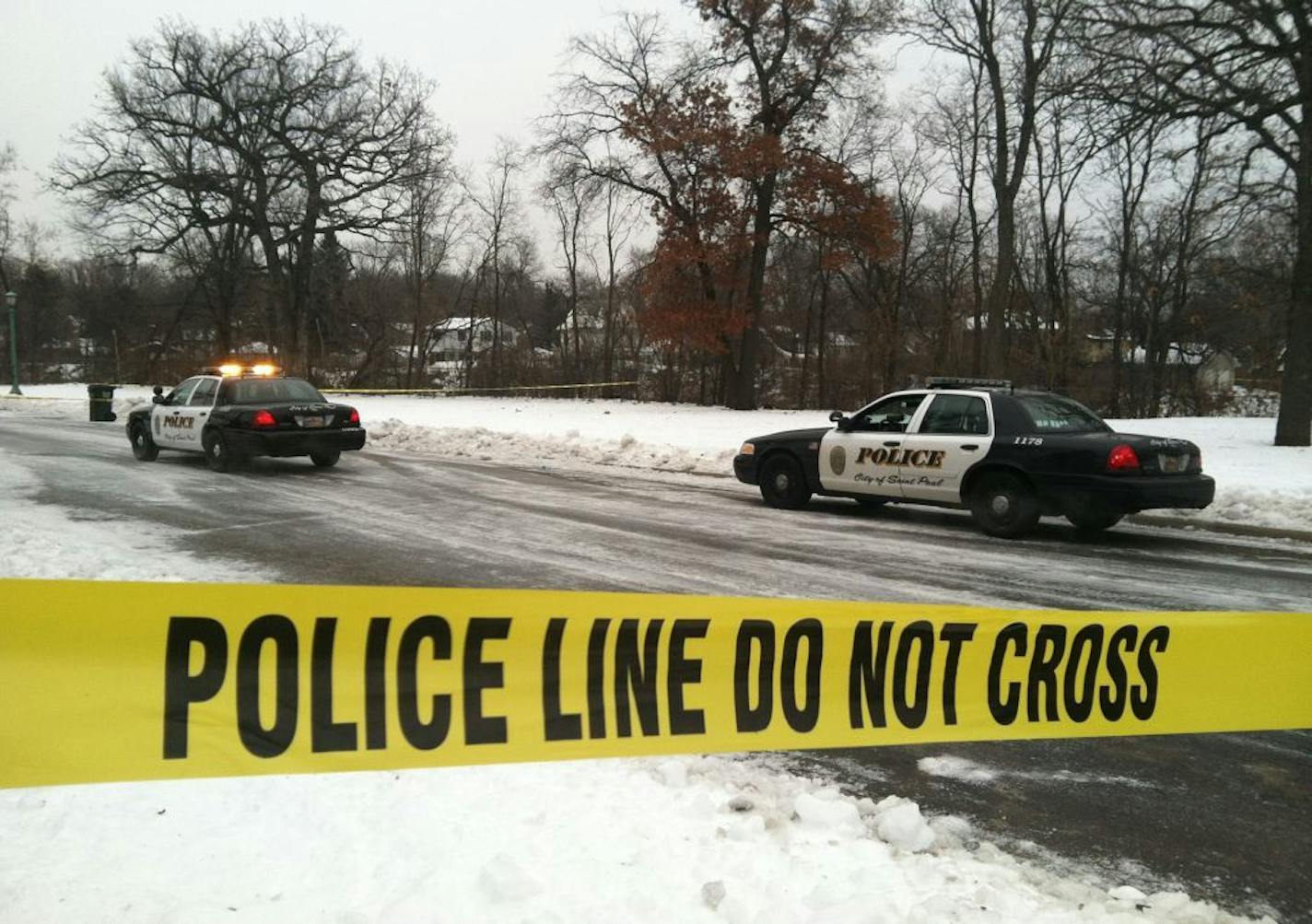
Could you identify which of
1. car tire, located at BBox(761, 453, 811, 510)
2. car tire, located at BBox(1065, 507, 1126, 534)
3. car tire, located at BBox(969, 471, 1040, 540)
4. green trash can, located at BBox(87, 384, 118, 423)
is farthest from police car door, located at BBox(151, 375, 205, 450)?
car tire, located at BBox(1065, 507, 1126, 534)

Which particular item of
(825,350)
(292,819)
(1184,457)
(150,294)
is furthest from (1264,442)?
(150,294)

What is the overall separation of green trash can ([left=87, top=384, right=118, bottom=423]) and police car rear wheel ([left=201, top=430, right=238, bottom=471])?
13856 millimetres

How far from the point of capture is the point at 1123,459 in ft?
28.2

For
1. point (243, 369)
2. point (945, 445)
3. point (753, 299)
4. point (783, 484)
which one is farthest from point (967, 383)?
point (753, 299)

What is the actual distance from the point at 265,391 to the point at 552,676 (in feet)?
41.2

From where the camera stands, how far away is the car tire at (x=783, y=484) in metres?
11.1

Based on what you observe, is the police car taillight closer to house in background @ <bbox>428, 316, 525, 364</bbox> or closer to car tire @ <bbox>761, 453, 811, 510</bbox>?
car tire @ <bbox>761, 453, 811, 510</bbox>

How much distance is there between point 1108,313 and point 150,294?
5583 centimetres

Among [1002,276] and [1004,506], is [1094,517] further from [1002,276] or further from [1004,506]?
[1002,276]

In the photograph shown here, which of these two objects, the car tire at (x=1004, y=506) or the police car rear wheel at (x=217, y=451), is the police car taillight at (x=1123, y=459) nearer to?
the car tire at (x=1004, y=506)

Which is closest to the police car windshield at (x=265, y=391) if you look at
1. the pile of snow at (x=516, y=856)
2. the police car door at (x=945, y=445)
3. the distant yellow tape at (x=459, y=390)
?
the police car door at (x=945, y=445)

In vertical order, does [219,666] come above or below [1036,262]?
below

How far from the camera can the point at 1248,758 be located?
13.0 feet

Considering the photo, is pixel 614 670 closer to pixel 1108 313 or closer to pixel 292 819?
pixel 292 819
